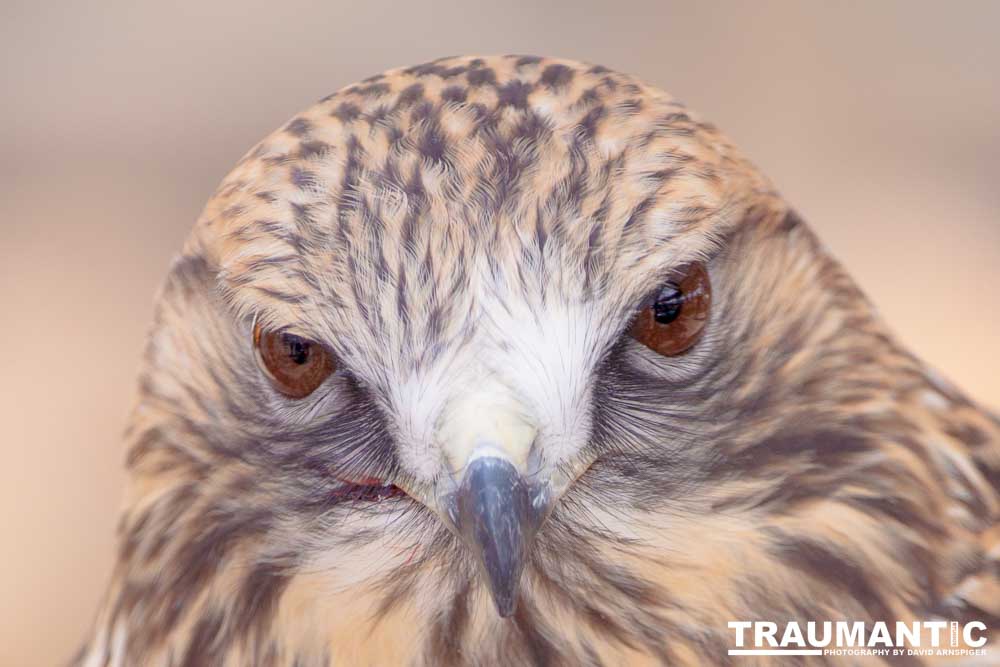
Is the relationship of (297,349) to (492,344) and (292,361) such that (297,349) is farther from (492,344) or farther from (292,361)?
(492,344)

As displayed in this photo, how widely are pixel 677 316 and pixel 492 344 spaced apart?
14 cm

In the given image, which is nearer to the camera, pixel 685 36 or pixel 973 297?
pixel 973 297

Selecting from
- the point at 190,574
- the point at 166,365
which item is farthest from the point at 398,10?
the point at 190,574

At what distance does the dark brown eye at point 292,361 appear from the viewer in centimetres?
80

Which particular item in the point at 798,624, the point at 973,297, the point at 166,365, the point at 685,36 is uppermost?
the point at 685,36

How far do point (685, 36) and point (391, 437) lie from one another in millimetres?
1133

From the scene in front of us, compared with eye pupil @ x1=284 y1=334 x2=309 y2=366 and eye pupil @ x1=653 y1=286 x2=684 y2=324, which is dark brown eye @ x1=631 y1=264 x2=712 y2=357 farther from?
eye pupil @ x1=284 y1=334 x2=309 y2=366

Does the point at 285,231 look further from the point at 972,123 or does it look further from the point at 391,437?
the point at 972,123

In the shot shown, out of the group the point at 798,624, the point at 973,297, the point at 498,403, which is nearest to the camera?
the point at 498,403

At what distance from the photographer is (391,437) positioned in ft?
2.59

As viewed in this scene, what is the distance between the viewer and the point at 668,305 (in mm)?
801

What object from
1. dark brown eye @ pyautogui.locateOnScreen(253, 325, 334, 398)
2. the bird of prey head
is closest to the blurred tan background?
the bird of prey head

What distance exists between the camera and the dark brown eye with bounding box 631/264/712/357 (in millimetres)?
798

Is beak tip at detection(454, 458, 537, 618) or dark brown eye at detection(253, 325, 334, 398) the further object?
dark brown eye at detection(253, 325, 334, 398)
